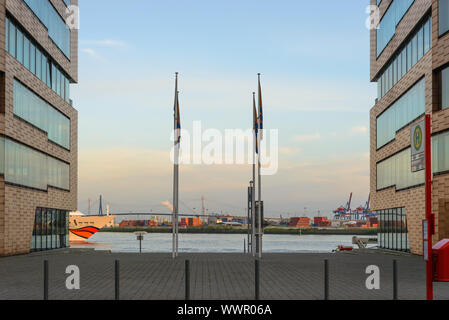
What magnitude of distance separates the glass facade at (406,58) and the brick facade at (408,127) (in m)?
0.41

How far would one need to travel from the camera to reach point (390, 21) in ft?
148

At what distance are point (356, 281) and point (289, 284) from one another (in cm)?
233

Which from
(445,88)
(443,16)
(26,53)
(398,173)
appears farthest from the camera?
(398,173)

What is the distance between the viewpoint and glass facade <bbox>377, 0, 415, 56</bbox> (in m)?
40.9

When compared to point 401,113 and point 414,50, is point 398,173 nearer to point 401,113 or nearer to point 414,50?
point 401,113

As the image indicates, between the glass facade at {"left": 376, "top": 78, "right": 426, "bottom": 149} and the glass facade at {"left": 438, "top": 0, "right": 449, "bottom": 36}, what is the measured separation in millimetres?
3907

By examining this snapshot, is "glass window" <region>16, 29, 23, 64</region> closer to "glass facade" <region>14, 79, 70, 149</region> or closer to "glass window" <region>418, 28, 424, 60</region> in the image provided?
"glass facade" <region>14, 79, 70, 149</region>

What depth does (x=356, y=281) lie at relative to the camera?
771 inches

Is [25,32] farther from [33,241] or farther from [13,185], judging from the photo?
[33,241]

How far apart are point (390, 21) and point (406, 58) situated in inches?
216

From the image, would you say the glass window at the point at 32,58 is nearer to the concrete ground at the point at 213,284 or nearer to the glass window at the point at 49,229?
the glass window at the point at 49,229

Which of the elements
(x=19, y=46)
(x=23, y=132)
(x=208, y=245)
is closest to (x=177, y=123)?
(x=23, y=132)
